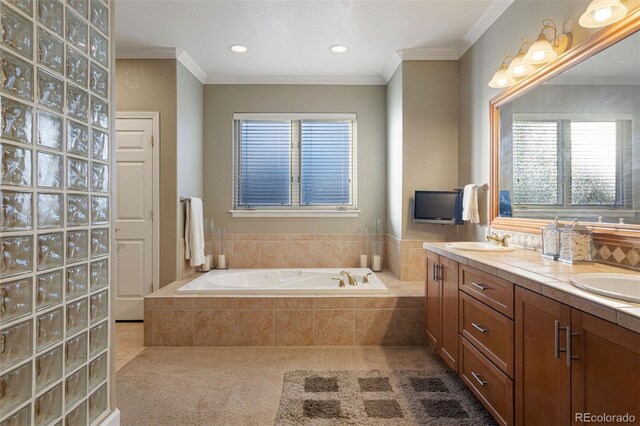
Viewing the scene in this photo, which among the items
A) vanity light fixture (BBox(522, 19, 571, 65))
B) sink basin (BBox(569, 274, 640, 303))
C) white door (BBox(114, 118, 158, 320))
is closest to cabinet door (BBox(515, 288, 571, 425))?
sink basin (BBox(569, 274, 640, 303))

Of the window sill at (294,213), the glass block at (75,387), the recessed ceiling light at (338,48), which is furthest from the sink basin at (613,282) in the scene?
the window sill at (294,213)

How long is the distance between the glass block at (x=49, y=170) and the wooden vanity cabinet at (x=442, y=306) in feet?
6.40

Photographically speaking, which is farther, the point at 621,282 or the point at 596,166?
the point at 596,166

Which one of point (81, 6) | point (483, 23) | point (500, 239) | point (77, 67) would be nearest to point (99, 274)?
point (77, 67)

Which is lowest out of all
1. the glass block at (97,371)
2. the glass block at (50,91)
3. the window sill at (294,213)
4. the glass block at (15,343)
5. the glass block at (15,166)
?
the glass block at (97,371)

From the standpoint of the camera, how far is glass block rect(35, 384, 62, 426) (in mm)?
1255

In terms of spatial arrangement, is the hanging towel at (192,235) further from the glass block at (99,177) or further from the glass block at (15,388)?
the glass block at (15,388)

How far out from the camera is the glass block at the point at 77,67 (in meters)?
1.40

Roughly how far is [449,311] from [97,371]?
6.13 feet

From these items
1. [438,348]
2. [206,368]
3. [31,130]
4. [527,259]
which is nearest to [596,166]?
[527,259]

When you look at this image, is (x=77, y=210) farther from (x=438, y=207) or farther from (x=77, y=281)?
(x=438, y=207)

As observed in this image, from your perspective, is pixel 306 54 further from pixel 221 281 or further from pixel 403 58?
pixel 221 281

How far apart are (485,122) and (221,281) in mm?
2645

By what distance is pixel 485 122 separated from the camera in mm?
2814
